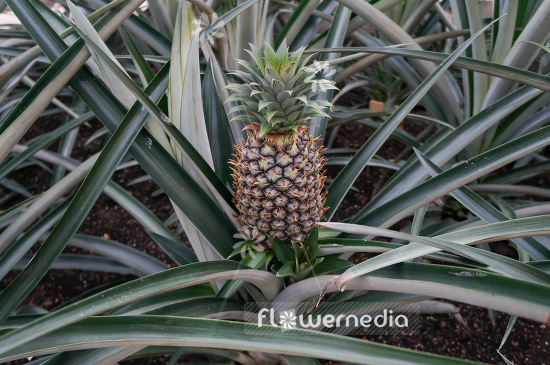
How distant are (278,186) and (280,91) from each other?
159 millimetres

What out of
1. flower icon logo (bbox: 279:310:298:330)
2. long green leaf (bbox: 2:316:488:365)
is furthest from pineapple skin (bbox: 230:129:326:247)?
long green leaf (bbox: 2:316:488:365)

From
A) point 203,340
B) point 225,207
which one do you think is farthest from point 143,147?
point 203,340

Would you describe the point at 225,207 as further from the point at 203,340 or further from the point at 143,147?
the point at 203,340

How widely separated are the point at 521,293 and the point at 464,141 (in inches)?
18.1

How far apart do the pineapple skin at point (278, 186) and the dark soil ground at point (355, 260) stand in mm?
528

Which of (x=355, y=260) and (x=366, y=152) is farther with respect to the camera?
(x=355, y=260)

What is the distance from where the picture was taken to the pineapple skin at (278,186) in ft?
2.32

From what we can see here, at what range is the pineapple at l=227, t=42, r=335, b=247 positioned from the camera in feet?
2.22

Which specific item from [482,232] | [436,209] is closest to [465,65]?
[482,232]

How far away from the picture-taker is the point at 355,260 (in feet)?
4.17

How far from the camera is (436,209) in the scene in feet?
4.18

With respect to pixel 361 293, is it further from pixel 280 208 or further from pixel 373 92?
pixel 373 92

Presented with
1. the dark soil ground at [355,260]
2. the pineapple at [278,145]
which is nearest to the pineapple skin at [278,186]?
the pineapple at [278,145]

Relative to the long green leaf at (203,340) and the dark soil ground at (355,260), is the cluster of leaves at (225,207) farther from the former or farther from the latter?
the dark soil ground at (355,260)
